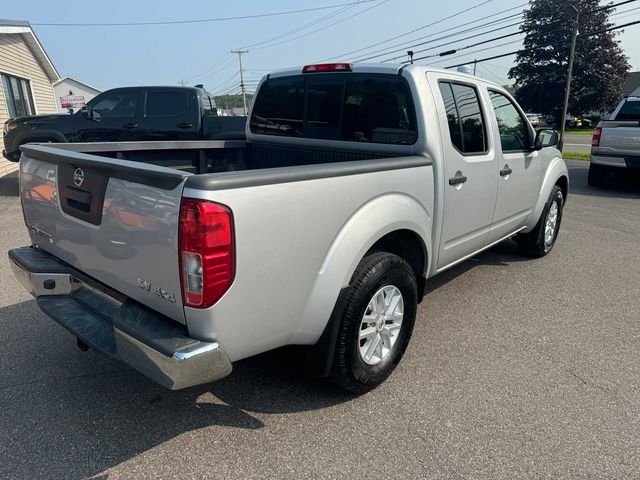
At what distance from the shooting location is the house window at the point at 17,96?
45.6 ft

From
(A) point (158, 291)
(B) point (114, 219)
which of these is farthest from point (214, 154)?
(A) point (158, 291)

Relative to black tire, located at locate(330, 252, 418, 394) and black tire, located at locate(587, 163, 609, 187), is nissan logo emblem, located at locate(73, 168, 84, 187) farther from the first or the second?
black tire, located at locate(587, 163, 609, 187)

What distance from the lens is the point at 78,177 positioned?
2.40 meters

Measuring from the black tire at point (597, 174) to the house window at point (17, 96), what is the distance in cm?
1578

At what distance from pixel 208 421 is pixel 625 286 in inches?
167

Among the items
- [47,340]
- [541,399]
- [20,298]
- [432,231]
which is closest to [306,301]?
[432,231]

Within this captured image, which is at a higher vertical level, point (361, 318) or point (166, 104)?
point (166, 104)

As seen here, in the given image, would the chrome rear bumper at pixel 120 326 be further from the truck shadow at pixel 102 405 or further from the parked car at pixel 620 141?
the parked car at pixel 620 141

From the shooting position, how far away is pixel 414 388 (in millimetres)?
2914

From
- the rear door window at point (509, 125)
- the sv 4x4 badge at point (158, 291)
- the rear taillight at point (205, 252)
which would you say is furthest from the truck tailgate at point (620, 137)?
the sv 4x4 badge at point (158, 291)

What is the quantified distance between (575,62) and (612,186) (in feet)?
127

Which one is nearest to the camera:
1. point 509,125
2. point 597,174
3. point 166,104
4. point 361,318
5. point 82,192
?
point 82,192

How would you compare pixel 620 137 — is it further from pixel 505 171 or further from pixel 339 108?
pixel 339 108

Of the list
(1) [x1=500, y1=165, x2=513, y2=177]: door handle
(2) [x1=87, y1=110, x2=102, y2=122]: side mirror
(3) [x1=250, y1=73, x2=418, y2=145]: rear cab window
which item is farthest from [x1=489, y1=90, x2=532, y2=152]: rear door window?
(2) [x1=87, y1=110, x2=102, y2=122]: side mirror
